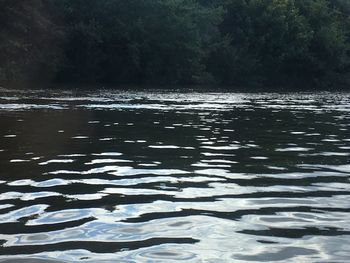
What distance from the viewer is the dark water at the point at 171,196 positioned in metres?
4.86

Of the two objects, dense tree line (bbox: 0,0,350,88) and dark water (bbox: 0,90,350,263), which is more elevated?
dense tree line (bbox: 0,0,350,88)

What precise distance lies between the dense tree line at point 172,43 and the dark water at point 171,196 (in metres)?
36.6

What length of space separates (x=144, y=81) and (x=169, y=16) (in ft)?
25.5

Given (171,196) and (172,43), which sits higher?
(172,43)

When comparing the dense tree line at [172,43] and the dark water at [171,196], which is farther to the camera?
the dense tree line at [172,43]

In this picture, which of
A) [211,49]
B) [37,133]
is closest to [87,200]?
[37,133]

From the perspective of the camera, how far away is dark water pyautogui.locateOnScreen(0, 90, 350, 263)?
486cm

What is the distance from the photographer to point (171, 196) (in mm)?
6918

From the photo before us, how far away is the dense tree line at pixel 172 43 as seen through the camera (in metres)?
49.6

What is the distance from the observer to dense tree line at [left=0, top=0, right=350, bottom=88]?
49625 mm

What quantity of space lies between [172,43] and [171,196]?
5290 centimetres

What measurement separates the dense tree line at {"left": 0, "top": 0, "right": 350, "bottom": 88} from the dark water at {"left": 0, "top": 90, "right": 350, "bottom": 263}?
120 ft

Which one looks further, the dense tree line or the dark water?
the dense tree line

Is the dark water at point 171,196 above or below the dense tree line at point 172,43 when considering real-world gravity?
below
